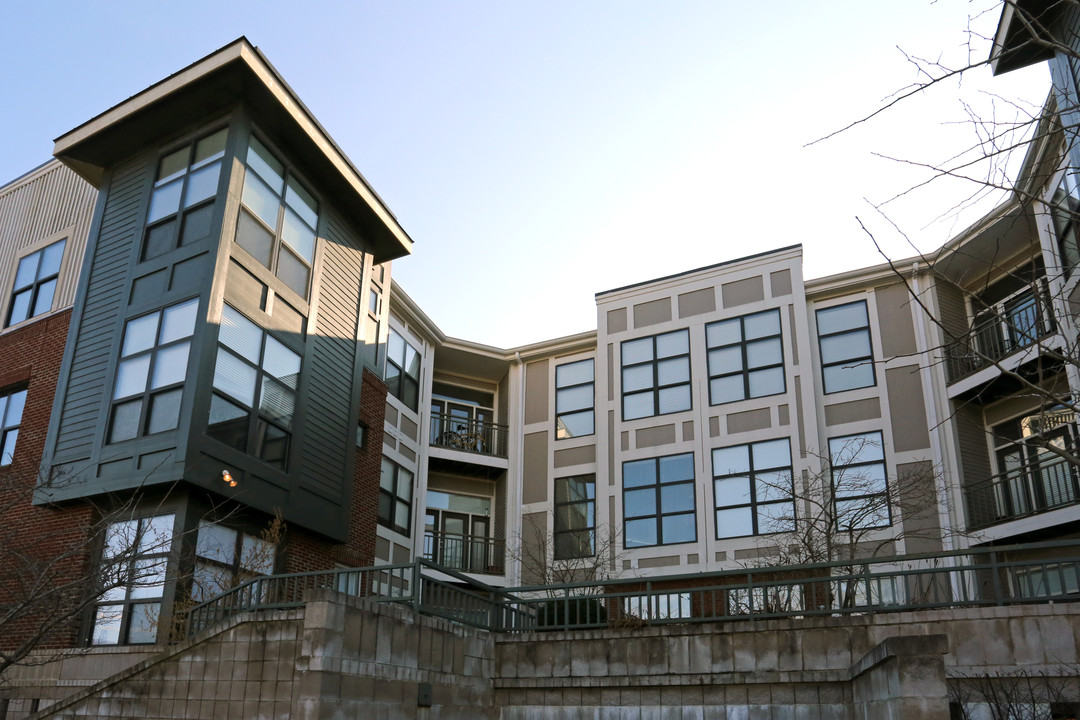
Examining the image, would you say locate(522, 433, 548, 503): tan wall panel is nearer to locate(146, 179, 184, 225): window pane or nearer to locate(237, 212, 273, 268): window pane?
locate(237, 212, 273, 268): window pane

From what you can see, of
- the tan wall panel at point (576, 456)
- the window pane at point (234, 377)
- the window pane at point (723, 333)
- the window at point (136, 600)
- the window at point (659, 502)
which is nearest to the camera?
the window at point (136, 600)

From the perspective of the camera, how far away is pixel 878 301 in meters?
25.5

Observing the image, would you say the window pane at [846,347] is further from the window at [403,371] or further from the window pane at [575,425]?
the window at [403,371]

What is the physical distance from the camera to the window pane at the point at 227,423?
16.8m

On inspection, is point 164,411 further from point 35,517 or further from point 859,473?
point 859,473

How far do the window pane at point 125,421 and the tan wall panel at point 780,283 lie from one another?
656 inches

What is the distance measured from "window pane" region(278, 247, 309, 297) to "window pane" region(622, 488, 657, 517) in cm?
1090

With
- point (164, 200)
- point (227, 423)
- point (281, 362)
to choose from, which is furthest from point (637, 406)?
point (164, 200)

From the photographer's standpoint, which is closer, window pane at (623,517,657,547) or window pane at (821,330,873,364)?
window pane at (821,330,873,364)

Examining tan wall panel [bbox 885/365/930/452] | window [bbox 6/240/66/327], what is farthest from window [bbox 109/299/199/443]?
tan wall panel [bbox 885/365/930/452]

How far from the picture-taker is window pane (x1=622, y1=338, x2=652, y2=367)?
90.7ft

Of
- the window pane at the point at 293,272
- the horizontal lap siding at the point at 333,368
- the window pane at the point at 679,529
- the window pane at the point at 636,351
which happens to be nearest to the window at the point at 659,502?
the window pane at the point at 679,529

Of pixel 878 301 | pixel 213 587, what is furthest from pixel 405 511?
pixel 878 301

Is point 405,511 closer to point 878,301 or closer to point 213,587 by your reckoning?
point 213,587
